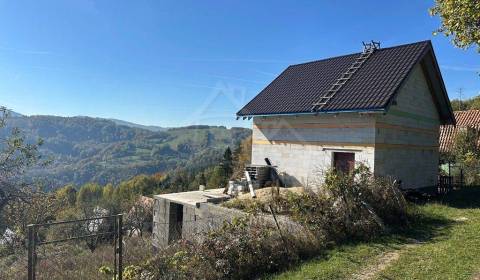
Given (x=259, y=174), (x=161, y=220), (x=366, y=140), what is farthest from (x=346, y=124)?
(x=161, y=220)

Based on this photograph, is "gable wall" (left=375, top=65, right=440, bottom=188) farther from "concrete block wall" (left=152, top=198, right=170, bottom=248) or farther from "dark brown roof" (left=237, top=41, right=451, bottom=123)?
"concrete block wall" (left=152, top=198, right=170, bottom=248)

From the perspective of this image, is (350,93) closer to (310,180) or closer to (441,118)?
(310,180)

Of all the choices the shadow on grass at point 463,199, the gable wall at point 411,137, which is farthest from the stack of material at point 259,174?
the shadow on grass at point 463,199

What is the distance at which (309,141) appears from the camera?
1747 cm

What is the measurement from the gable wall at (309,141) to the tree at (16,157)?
1106cm

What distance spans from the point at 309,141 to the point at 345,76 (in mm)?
3998

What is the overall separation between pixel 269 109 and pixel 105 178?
171m

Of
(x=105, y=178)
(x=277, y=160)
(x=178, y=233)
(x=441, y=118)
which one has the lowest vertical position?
(x=105, y=178)

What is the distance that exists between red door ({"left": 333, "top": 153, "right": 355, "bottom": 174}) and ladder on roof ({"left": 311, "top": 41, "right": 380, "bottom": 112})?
91.8 inches

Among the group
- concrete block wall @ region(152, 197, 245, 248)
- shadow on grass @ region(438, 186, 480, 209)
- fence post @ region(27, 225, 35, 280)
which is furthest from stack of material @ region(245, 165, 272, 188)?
fence post @ region(27, 225, 35, 280)

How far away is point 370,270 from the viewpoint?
7.58 metres

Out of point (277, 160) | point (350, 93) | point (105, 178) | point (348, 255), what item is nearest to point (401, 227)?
point (348, 255)

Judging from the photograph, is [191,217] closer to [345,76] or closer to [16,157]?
[16,157]

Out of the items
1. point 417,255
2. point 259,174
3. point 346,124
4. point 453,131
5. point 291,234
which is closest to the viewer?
point 417,255
